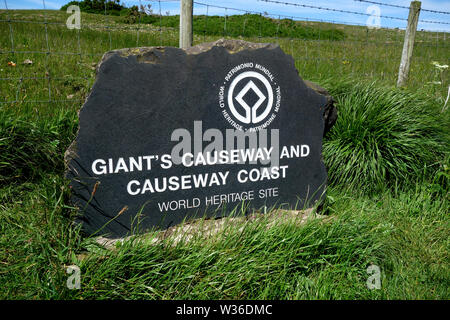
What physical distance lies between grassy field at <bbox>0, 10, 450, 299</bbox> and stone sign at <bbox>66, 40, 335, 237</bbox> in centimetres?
27

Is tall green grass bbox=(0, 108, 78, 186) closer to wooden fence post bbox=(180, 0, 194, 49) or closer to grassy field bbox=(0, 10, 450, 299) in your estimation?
grassy field bbox=(0, 10, 450, 299)

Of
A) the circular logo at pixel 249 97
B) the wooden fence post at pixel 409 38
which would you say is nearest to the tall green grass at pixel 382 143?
the circular logo at pixel 249 97

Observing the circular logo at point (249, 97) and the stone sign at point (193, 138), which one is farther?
the circular logo at point (249, 97)

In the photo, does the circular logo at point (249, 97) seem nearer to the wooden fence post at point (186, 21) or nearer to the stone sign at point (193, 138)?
the stone sign at point (193, 138)

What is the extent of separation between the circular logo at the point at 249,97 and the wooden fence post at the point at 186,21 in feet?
3.32

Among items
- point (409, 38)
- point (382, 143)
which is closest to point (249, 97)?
point (382, 143)

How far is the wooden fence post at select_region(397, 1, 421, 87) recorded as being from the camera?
227 inches

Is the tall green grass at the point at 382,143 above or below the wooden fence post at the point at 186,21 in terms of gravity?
below

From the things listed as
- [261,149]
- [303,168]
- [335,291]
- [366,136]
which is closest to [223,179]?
[261,149]

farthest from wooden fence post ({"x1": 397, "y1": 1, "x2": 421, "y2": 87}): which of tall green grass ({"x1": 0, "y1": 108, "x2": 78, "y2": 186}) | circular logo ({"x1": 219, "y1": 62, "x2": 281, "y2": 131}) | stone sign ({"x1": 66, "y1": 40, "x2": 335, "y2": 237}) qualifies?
tall green grass ({"x1": 0, "y1": 108, "x2": 78, "y2": 186})

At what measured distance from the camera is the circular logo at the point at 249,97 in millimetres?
3021

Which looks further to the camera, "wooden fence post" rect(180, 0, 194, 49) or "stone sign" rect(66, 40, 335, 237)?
"wooden fence post" rect(180, 0, 194, 49)
